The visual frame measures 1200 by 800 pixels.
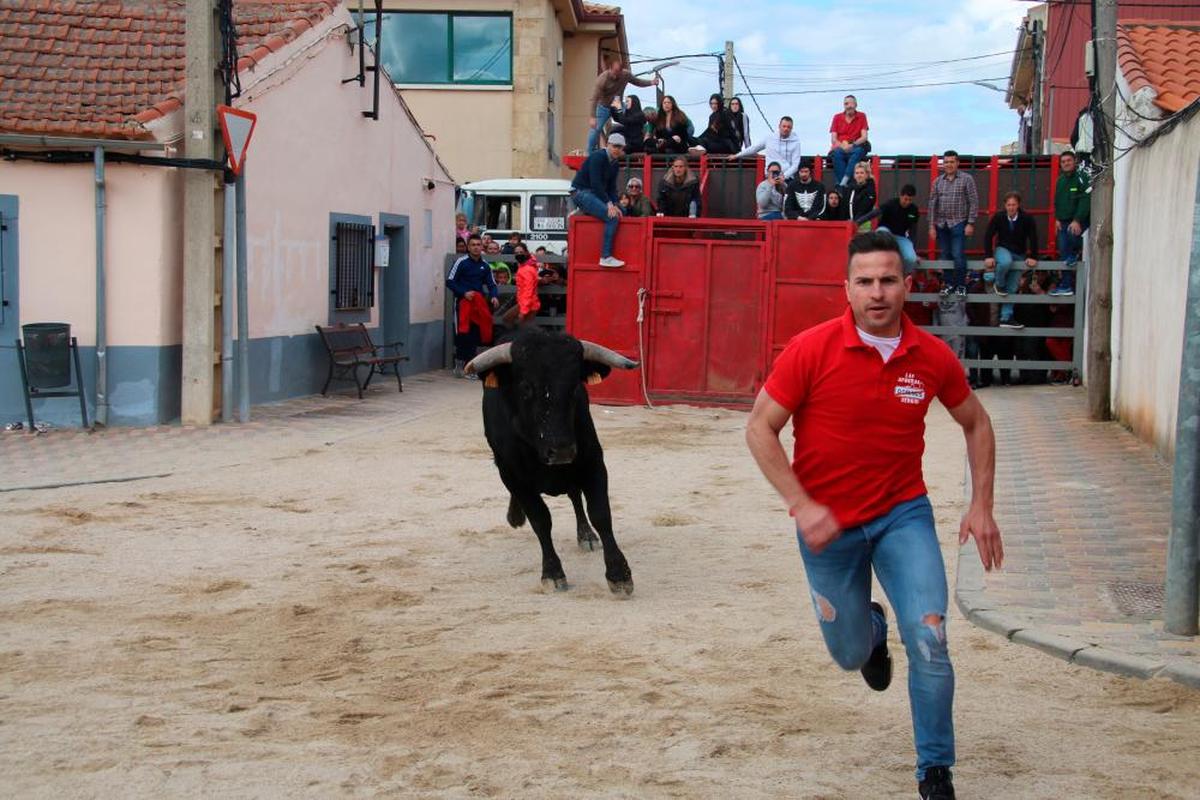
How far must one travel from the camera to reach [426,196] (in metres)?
22.6

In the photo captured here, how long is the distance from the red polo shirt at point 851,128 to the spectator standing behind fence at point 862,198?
2.82m

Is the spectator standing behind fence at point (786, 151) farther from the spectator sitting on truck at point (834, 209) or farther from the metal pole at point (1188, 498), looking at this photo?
the metal pole at point (1188, 498)

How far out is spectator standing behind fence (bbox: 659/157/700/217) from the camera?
770 inches

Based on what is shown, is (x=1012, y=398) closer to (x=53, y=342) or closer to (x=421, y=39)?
(x=53, y=342)

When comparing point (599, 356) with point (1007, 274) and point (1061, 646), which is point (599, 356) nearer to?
point (1061, 646)

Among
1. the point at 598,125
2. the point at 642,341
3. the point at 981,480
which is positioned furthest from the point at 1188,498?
the point at 598,125

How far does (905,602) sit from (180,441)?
1081cm

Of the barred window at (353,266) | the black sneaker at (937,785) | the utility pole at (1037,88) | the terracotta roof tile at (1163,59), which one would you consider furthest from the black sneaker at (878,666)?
the utility pole at (1037,88)

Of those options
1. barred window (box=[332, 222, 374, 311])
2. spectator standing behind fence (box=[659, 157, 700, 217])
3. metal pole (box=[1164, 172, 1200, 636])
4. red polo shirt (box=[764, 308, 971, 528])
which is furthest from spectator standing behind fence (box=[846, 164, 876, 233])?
red polo shirt (box=[764, 308, 971, 528])

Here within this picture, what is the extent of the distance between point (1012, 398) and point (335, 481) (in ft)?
32.6

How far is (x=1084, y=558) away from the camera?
843 centimetres

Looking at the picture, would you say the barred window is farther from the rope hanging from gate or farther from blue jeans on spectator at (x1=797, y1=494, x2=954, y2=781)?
blue jeans on spectator at (x1=797, y1=494, x2=954, y2=781)

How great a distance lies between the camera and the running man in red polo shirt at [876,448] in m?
4.49

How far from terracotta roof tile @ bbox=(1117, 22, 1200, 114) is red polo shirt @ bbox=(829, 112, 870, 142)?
438 centimetres
